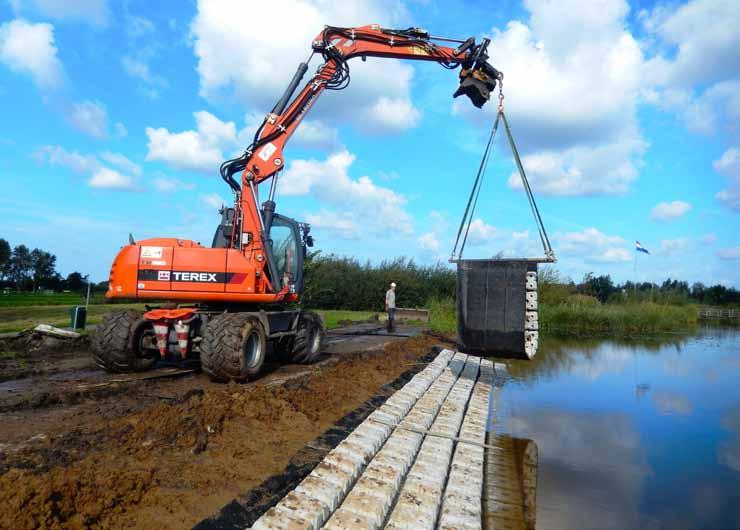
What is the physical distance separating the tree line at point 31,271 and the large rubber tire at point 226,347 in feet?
171

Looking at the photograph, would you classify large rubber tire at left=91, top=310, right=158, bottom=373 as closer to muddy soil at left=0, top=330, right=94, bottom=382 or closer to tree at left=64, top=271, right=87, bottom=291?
muddy soil at left=0, top=330, right=94, bottom=382

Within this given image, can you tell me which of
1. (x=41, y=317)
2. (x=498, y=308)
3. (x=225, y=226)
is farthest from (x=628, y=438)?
(x=41, y=317)

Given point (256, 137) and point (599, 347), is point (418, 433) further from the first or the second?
point (599, 347)

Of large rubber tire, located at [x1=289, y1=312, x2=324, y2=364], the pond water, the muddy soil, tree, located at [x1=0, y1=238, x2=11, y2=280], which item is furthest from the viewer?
tree, located at [x1=0, y1=238, x2=11, y2=280]

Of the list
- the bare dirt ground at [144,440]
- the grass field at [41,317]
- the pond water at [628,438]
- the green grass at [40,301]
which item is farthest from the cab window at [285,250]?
the green grass at [40,301]

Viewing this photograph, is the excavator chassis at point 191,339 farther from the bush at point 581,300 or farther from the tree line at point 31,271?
the tree line at point 31,271

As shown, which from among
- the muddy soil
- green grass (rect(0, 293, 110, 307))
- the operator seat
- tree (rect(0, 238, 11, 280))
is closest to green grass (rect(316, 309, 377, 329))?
the muddy soil

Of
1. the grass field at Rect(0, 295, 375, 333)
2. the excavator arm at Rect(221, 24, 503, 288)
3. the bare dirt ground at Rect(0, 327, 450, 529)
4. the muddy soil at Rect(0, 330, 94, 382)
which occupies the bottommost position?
the bare dirt ground at Rect(0, 327, 450, 529)

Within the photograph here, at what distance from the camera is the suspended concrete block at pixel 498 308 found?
701 centimetres

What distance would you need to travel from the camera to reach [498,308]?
718 cm

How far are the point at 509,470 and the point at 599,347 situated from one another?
46.2 feet

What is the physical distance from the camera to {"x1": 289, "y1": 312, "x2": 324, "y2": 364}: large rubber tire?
10.2 m

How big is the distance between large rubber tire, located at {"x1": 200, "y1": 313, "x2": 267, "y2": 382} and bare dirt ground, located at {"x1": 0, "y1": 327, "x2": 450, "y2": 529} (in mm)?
288

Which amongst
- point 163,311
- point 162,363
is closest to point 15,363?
point 162,363
